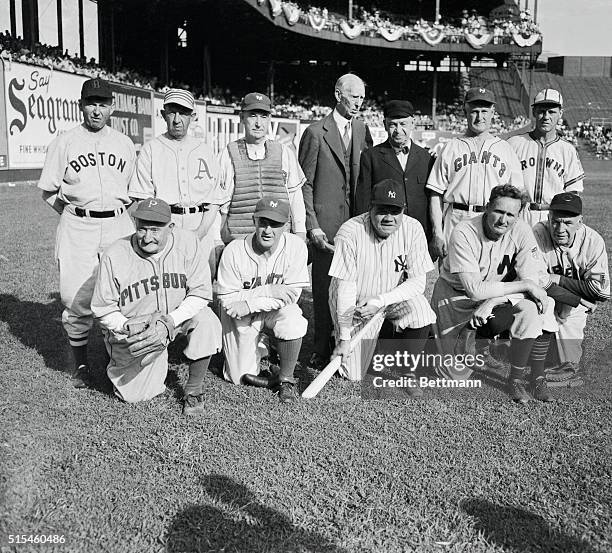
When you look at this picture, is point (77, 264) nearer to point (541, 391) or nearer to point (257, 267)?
point (257, 267)

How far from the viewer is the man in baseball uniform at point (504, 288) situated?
15.8ft

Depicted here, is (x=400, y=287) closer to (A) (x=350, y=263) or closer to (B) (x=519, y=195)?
(A) (x=350, y=263)

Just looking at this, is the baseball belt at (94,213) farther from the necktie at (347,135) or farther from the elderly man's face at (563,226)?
the elderly man's face at (563,226)

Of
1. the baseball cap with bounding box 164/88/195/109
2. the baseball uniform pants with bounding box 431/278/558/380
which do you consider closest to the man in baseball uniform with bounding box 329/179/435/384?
the baseball uniform pants with bounding box 431/278/558/380

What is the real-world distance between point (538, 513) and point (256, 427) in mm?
1693

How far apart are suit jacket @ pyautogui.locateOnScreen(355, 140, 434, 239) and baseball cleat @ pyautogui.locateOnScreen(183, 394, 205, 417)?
198 centimetres

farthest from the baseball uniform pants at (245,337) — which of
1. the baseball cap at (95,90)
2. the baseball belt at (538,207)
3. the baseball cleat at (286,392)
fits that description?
the baseball belt at (538,207)

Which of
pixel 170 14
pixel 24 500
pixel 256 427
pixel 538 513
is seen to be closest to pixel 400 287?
pixel 256 427

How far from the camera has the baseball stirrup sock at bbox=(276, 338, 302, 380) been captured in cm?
488

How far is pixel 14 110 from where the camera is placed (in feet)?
58.3

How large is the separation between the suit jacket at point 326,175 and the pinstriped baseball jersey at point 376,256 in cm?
56

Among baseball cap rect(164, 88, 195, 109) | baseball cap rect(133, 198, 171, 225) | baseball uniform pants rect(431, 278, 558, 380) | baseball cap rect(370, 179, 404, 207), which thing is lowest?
baseball uniform pants rect(431, 278, 558, 380)

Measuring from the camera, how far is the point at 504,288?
Result: 483 centimetres

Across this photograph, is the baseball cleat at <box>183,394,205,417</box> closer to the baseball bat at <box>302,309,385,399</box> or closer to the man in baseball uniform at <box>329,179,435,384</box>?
the baseball bat at <box>302,309,385,399</box>
